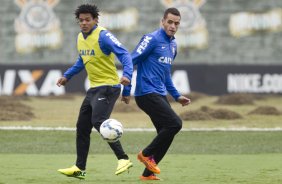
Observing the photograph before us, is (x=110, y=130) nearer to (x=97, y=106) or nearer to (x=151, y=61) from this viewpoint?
(x=97, y=106)

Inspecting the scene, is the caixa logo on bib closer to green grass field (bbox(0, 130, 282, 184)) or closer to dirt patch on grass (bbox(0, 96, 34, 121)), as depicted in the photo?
dirt patch on grass (bbox(0, 96, 34, 121))

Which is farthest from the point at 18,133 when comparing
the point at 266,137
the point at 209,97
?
the point at 209,97

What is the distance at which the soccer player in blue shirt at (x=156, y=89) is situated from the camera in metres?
12.8

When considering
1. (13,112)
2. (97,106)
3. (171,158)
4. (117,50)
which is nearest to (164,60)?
(117,50)

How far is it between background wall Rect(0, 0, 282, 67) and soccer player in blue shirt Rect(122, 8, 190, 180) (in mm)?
24822

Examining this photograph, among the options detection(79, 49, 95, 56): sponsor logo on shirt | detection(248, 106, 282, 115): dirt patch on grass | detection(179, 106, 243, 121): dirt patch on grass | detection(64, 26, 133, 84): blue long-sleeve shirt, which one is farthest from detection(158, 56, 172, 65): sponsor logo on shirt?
detection(248, 106, 282, 115): dirt patch on grass

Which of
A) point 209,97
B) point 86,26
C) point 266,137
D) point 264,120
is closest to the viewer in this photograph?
point 86,26

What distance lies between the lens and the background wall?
124ft

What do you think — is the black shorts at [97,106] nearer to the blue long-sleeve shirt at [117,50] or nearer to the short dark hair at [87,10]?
the blue long-sleeve shirt at [117,50]

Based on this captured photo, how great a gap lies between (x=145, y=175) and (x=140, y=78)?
52.1 inches

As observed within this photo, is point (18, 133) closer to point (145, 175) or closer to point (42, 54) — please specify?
point (145, 175)

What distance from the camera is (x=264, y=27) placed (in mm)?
37906

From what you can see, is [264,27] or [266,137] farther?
[264,27]

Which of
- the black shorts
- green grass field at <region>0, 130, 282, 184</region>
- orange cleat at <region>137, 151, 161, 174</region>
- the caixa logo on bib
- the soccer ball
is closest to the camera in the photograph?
the soccer ball
